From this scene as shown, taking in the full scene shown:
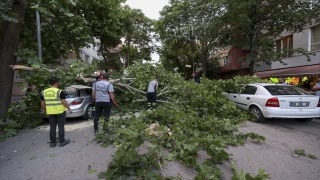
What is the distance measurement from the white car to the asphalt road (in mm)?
589

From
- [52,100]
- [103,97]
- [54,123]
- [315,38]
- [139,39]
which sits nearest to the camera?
[52,100]

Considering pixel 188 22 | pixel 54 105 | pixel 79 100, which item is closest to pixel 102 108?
pixel 54 105

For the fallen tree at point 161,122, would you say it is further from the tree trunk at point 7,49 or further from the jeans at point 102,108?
the tree trunk at point 7,49

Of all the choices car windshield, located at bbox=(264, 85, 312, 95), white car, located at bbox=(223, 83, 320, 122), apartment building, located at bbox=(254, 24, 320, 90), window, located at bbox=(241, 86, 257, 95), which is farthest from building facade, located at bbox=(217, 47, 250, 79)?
white car, located at bbox=(223, 83, 320, 122)

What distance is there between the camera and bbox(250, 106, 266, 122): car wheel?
6.53 meters

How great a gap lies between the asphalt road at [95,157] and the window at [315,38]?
1276cm

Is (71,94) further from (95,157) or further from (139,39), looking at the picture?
(139,39)

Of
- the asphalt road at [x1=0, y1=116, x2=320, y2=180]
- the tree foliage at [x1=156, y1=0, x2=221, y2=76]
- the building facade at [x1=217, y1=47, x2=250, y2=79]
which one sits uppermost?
the tree foliage at [x1=156, y1=0, x2=221, y2=76]

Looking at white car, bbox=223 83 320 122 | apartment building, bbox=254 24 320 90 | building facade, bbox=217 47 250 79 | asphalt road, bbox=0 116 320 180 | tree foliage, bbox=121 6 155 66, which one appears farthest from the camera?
building facade, bbox=217 47 250 79

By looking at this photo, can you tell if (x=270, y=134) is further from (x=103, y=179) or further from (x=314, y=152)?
(x=103, y=179)

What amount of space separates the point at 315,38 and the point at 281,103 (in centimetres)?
1313

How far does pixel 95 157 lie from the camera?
3828 mm

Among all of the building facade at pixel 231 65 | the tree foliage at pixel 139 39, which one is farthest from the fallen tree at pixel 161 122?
the building facade at pixel 231 65

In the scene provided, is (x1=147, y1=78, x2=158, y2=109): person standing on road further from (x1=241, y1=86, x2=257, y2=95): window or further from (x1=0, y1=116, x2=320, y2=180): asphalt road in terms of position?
(x1=241, y1=86, x2=257, y2=95): window
